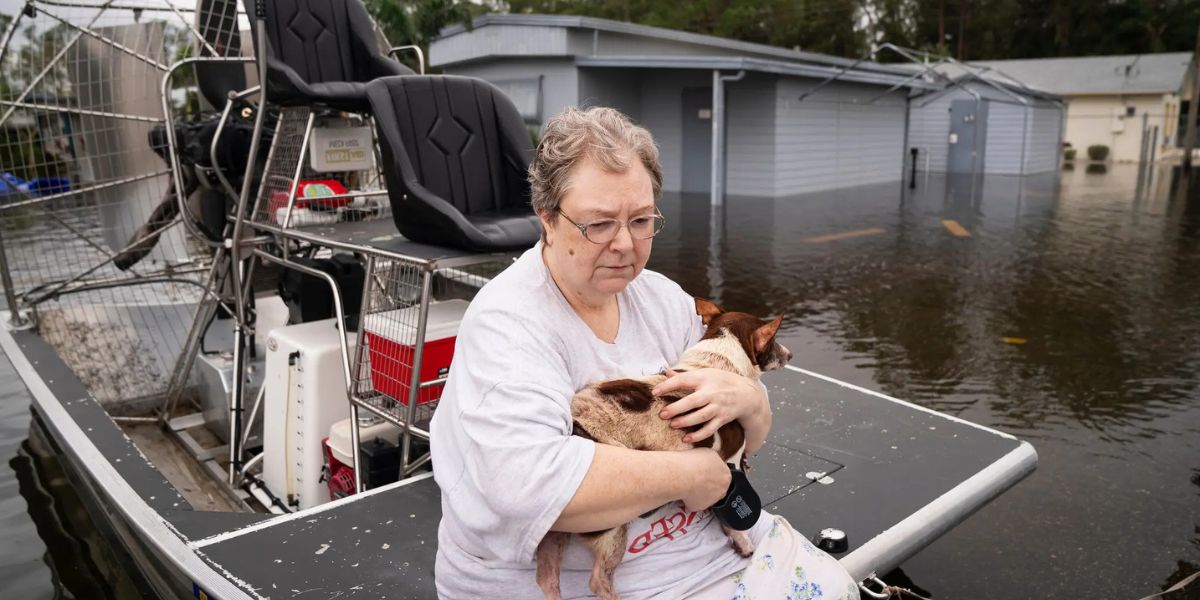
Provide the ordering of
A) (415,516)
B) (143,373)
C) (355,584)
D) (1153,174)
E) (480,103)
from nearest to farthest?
(355,584)
(415,516)
(480,103)
(143,373)
(1153,174)

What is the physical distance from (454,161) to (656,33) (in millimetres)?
18330

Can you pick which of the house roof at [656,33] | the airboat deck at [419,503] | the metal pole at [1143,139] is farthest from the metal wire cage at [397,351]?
the metal pole at [1143,139]

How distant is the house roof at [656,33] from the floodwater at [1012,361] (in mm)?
6064

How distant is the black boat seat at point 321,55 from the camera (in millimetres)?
3314

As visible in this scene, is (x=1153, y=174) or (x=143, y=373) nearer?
(x=143, y=373)

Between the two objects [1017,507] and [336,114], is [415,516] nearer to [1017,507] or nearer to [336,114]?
[336,114]

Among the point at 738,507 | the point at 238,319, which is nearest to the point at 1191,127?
the point at 238,319

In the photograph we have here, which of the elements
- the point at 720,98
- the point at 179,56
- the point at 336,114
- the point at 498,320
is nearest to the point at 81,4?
the point at 179,56

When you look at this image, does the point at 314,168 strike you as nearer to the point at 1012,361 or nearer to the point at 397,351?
the point at 397,351

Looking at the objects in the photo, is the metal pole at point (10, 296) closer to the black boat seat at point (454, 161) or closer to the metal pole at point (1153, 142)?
the black boat seat at point (454, 161)

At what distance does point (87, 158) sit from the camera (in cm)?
407

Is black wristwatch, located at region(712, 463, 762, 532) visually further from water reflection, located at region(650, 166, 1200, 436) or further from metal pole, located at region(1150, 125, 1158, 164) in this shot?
metal pole, located at region(1150, 125, 1158, 164)

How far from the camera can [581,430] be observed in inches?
60.6

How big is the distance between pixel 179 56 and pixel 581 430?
3.70 m
